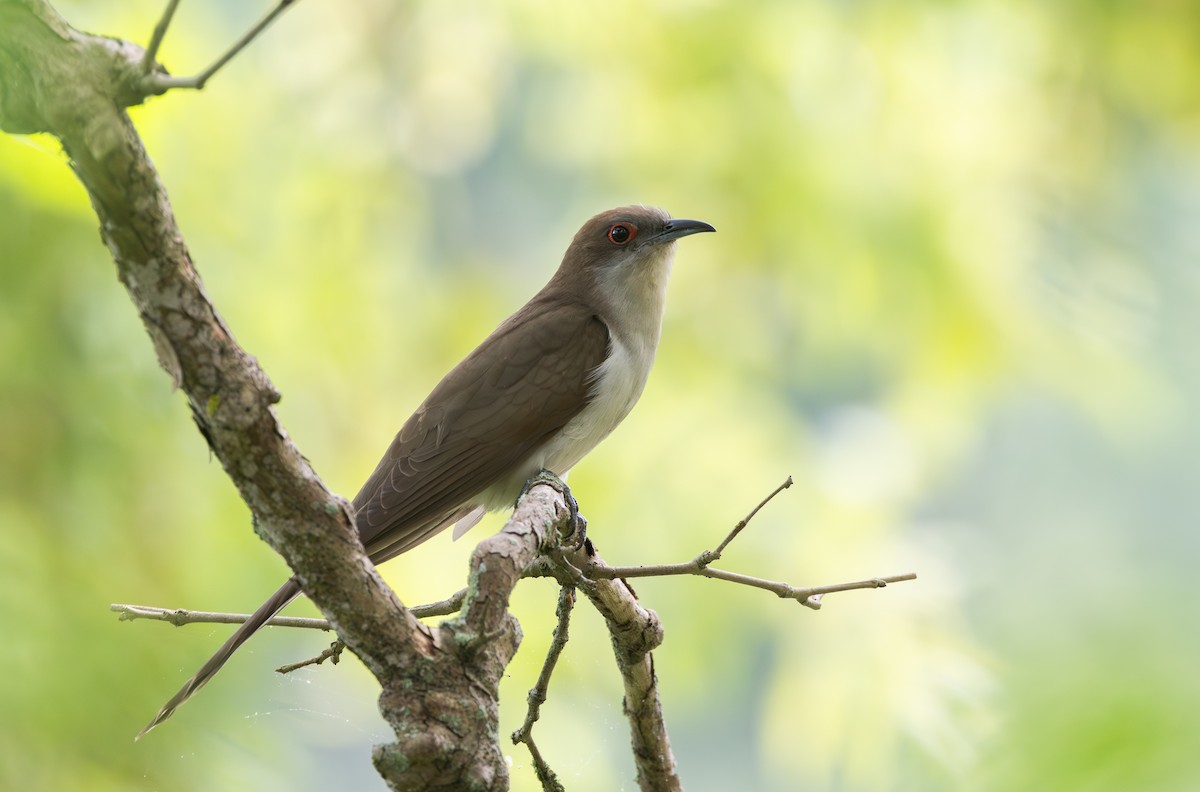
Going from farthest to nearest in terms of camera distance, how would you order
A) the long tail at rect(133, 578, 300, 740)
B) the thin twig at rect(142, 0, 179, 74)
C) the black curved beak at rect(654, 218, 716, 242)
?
the black curved beak at rect(654, 218, 716, 242)
the long tail at rect(133, 578, 300, 740)
the thin twig at rect(142, 0, 179, 74)

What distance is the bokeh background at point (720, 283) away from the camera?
557cm

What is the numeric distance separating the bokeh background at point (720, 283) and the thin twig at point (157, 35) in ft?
12.5

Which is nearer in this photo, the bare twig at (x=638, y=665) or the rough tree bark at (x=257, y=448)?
the rough tree bark at (x=257, y=448)

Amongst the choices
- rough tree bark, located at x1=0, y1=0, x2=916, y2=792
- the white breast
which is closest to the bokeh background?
the white breast

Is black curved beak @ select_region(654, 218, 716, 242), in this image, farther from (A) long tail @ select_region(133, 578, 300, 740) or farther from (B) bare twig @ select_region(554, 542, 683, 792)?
(A) long tail @ select_region(133, 578, 300, 740)

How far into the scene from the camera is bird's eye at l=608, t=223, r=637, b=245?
5.00 meters

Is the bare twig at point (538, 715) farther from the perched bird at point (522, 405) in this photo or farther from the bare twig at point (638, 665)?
the perched bird at point (522, 405)

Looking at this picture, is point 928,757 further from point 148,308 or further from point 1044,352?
point 148,308

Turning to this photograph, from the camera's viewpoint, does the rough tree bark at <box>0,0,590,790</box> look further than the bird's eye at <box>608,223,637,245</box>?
No

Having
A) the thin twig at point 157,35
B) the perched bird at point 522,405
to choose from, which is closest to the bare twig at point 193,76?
the thin twig at point 157,35

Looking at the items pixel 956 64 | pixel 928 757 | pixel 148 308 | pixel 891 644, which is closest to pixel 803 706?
pixel 891 644

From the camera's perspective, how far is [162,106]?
629 centimetres

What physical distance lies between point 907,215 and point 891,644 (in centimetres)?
266

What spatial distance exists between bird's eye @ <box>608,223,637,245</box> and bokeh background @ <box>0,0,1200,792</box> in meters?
1.83
